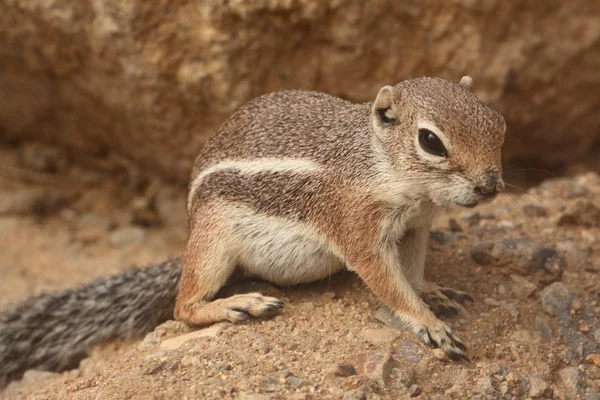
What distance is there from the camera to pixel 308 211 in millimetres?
3834

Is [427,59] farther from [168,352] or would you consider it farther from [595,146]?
[168,352]

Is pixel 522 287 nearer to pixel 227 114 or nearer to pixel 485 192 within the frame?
→ pixel 485 192

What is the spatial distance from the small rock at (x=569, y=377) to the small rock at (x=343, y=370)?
99cm

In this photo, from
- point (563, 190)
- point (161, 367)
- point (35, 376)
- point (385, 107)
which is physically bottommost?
Result: point (35, 376)

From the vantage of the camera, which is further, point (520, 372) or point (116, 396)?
point (520, 372)

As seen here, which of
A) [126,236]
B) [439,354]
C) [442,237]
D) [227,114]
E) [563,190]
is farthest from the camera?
[126,236]

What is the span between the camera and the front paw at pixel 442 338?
140 inches

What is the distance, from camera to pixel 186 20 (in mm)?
5121

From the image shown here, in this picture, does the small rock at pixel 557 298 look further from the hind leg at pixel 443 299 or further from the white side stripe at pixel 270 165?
the white side stripe at pixel 270 165

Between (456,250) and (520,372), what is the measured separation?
110cm

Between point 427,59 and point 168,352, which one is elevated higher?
point 427,59

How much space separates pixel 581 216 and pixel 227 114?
94.8 inches

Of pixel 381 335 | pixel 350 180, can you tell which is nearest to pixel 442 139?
pixel 350 180

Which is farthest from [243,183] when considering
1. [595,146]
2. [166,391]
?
[595,146]
